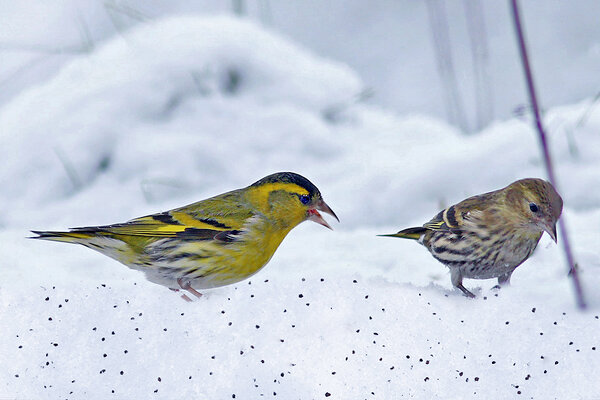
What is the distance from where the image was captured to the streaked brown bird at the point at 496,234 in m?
3.23

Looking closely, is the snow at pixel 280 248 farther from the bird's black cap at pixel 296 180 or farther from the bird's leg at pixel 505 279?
the bird's black cap at pixel 296 180

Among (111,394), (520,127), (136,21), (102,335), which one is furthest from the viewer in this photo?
(136,21)

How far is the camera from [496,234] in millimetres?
3332

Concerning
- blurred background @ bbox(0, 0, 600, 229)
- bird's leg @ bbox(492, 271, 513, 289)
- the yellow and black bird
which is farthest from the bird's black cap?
blurred background @ bbox(0, 0, 600, 229)

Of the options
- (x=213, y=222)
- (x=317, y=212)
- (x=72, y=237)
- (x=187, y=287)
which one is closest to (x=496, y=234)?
(x=317, y=212)

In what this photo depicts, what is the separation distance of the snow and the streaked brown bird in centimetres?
11

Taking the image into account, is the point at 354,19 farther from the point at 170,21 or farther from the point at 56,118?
the point at 56,118

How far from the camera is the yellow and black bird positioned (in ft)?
10.2

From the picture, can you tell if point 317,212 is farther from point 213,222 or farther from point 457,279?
point 457,279

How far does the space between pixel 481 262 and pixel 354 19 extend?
146 inches

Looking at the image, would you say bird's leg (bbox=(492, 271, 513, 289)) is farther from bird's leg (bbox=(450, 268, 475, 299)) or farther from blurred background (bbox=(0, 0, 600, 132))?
blurred background (bbox=(0, 0, 600, 132))

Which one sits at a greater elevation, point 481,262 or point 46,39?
point 481,262

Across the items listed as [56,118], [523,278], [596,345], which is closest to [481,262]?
[523,278]

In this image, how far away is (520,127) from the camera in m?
5.01
